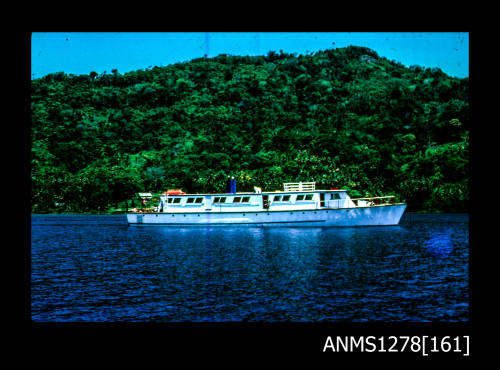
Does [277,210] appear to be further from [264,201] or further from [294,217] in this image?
[264,201]

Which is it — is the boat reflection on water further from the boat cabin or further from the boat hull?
the boat cabin

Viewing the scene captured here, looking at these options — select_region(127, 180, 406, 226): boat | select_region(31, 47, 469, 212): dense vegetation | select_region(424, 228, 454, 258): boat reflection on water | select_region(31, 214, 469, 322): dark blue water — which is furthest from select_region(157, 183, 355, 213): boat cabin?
select_region(31, 47, 469, 212): dense vegetation

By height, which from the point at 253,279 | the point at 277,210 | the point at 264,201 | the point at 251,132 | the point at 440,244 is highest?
the point at 251,132

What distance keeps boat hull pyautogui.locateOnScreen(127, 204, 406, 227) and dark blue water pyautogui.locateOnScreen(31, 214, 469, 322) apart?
1077 centimetres

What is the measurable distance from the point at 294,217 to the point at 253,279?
35.6m

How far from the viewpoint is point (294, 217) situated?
2494 inches

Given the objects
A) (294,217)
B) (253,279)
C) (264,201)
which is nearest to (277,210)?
(294,217)

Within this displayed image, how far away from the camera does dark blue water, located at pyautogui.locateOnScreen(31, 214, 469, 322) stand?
824 inches

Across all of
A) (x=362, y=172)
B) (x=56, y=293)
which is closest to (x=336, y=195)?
(x=56, y=293)

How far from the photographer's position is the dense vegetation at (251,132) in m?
115

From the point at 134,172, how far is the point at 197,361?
4617 inches

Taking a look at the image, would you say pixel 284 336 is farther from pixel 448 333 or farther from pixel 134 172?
pixel 134 172

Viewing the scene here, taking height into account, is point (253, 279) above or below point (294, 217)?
below

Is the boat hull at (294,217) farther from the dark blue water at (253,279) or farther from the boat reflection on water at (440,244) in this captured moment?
the dark blue water at (253,279)
